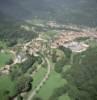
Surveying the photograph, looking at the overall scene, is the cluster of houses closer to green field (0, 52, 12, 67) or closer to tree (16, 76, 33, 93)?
green field (0, 52, 12, 67)

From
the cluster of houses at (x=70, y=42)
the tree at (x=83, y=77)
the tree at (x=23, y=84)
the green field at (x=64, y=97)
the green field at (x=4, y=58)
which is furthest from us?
the cluster of houses at (x=70, y=42)

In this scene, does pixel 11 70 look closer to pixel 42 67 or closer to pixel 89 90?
pixel 42 67

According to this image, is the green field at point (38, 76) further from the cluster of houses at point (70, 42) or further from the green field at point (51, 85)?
the cluster of houses at point (70, 42)

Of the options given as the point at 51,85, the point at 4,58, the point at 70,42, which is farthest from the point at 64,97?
the point at 70,42

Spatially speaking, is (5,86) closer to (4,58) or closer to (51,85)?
(51,85)

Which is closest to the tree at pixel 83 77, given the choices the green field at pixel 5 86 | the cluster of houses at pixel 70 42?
the cluster of houses at pixel 70 42
